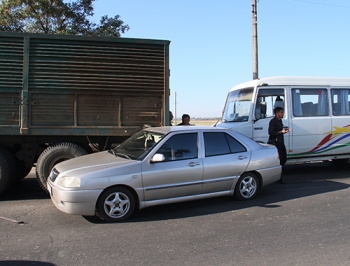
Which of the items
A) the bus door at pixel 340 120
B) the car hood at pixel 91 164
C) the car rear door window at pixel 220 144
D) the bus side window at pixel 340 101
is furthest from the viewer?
the bus side window at pixel 340 101

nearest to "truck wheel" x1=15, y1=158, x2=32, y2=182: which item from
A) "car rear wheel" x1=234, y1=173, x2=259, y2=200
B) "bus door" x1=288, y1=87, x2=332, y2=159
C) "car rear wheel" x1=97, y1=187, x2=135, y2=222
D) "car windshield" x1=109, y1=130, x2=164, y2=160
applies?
"car windshield" x1=109, y1=130, x2=164, y2=160

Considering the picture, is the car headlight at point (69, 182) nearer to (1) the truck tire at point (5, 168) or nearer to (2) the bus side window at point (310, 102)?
(1) the truck tire at point (5, 168)

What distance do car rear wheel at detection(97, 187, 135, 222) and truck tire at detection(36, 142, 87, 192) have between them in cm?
185

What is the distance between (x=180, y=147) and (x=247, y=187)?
1534 mm

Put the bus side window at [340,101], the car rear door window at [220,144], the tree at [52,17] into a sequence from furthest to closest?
the tree at [52,17] < the bus side window at [340,101] < the car rear door window at [220,144]

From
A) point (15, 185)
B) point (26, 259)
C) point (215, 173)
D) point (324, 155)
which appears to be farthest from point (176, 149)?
point (324, 155)

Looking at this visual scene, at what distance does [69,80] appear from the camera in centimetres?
638

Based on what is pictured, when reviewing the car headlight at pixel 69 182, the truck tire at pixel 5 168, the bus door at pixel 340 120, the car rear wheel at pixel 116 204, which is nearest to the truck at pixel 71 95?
the truck tire at pixel 5 168

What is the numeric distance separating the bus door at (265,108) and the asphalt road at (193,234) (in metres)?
2.01

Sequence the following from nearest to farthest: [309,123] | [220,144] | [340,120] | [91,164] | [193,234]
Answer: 1. [193,234]
2. [91,164]
3. [220,144]
4. [309,123]
5. [340,120]

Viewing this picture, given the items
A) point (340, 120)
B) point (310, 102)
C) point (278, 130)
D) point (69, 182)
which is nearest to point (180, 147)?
point (69, 182)

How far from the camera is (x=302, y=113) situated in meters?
8.42

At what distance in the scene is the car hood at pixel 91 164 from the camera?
16.1 feet

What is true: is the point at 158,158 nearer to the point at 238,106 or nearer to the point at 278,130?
the point at 278,130
